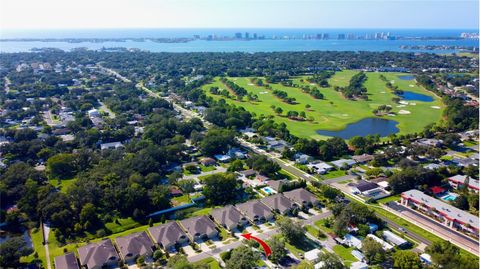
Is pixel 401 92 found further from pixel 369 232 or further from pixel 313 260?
pixel 313 260

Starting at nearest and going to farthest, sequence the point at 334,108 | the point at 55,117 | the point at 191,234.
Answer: the point at 191,234 → the point at 55,117 → the point at 334,108

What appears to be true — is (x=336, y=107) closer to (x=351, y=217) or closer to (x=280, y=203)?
(x=280, y=203)

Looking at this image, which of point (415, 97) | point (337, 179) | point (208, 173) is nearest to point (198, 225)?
point (208, 173)

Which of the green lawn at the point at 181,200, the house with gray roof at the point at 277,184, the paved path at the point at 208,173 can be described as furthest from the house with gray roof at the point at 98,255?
the house with gray roof at the point at 277,184

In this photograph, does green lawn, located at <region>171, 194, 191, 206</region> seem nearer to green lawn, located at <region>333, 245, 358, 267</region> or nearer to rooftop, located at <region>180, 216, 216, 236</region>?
rooftop, located at <region>180, 216, 216, 236</region>

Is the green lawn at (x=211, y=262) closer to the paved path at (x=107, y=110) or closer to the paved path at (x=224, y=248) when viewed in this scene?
the paved path at (x=224, y=248)

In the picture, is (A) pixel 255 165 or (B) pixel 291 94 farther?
(B) pixel 291 94

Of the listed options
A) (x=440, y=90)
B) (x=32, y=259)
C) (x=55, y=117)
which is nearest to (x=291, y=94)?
(x=440, y=90)
